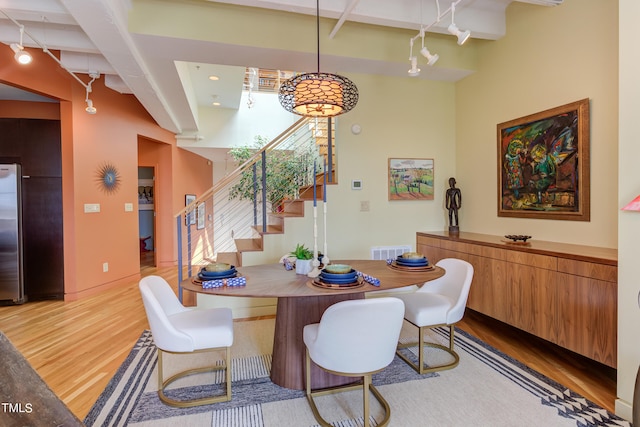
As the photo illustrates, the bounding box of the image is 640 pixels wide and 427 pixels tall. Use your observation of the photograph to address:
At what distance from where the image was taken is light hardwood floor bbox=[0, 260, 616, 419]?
2184mm

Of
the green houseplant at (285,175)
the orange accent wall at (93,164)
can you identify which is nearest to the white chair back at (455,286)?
the green houseplant at (285,175)

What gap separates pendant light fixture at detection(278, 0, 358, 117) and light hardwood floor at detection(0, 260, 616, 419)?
92.0 inches

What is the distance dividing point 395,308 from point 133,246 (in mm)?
5127

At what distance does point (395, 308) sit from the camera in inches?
61.3

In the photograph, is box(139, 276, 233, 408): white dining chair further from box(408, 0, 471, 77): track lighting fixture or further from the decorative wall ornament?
the decorative wall ornament

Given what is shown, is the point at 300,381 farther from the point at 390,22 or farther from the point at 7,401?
the point at 390,22

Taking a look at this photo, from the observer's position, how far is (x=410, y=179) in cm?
403

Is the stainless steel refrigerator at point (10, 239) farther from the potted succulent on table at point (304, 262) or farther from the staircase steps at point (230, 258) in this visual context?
the potted succulent on table at point (304, 262)

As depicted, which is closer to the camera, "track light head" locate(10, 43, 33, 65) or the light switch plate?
"track light head" locate(10, 43, 33, 65)

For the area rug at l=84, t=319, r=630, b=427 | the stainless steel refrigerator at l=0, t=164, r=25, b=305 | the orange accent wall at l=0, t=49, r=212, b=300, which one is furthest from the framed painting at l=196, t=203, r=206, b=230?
the area rug at l=84, t=319, r=630, b=427

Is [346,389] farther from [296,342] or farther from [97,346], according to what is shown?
[97,346]

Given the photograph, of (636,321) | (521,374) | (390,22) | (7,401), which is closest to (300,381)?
(521,374)

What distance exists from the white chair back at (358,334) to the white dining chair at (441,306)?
0.74m

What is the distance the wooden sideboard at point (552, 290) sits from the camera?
2.09m
